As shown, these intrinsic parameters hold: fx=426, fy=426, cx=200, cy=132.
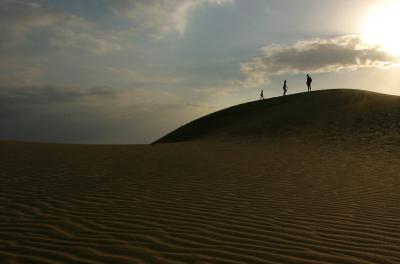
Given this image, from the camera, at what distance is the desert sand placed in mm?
4641

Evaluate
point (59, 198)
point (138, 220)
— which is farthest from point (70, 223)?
point (59, 198)

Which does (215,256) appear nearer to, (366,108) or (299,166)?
(299,166)

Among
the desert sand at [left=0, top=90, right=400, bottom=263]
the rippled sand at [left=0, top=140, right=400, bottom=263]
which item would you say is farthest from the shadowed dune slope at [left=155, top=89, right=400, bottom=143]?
the rippled sand at [left=0, top=140, right=400, bottom=263]

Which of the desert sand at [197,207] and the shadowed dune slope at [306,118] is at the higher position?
the shadowed dune slope at [306,118]

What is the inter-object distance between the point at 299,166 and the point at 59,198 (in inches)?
339

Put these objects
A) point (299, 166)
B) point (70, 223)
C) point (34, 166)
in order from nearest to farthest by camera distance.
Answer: point (70, 223) → point (34, 166) → point (299, 166)

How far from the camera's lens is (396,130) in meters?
23.2

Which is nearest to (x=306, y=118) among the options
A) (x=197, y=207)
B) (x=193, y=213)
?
(x=197, y=207)

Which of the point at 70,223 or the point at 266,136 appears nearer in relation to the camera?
the point at 70,223

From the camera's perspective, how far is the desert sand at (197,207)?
4641 millimetres

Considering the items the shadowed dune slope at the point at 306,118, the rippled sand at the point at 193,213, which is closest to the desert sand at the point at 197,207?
the rippled sand at the point at 193,213

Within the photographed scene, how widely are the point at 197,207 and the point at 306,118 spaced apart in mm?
22301

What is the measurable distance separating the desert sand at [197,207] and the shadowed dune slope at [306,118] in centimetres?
759

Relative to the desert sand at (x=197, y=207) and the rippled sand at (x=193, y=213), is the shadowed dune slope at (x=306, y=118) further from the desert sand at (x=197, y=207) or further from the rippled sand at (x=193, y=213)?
the rippled sand at (x=193, y=213)
